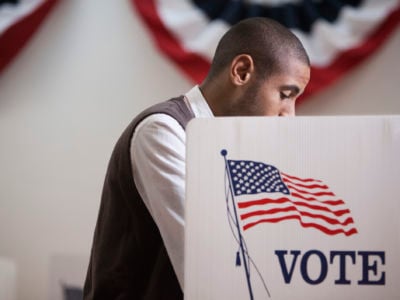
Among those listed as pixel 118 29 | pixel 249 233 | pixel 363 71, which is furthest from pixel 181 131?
pixel 118 29

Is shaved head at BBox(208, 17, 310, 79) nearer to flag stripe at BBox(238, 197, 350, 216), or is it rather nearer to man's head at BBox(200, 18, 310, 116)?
man's head at BBox(200, 18, 310, 116)

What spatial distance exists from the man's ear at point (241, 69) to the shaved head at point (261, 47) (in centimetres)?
2

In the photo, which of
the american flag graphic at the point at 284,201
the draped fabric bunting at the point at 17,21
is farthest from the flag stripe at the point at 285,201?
the draped fabric bunting at the point at 17,21

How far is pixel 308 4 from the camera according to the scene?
2.14 m

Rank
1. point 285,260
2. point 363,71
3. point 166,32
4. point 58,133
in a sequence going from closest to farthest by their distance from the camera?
point 285,260, point 363,71, point 166,32, point 58,133

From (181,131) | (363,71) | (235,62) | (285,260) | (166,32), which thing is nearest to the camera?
(285,260)

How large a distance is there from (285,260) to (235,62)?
623mm

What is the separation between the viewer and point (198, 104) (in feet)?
4.30

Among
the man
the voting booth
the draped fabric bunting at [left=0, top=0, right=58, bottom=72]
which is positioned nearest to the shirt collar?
the man

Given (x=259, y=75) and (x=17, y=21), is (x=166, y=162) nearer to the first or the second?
(x=259, y=75)

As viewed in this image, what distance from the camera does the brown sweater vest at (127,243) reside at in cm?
112

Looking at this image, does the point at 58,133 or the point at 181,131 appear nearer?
the point at 181,131

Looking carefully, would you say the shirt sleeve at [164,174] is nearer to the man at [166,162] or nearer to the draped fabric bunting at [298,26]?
the man at [166,162]

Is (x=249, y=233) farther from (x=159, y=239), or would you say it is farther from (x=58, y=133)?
(x=58, y=133)
